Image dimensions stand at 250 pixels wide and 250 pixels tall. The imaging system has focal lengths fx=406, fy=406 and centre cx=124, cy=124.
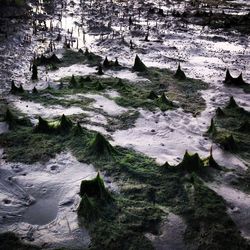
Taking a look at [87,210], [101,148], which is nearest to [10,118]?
[101,148]

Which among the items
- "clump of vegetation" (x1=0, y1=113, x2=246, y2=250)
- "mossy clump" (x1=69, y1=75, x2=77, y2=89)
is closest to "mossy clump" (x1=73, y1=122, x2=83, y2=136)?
"clump of vegetation" (x1=0, y1=113, x2=246, y2=250)

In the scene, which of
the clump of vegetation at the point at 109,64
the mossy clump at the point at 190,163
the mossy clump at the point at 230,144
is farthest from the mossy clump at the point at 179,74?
the mossy clump at the point at 190,163

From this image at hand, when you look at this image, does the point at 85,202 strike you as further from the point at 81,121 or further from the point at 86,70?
the point at 86,70

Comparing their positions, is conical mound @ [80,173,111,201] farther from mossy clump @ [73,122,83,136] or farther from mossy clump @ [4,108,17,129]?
mossy clump @ [4,108,17,129]

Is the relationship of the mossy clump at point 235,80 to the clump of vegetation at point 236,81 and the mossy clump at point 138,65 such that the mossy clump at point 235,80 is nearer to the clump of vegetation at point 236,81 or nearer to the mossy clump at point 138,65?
the clump of vegetation at point 236,81

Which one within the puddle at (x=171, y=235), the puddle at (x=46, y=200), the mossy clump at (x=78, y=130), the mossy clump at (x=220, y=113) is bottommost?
the puddle at (x=46, y=200)

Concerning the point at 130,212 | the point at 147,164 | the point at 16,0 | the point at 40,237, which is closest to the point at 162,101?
the point at 147,164
